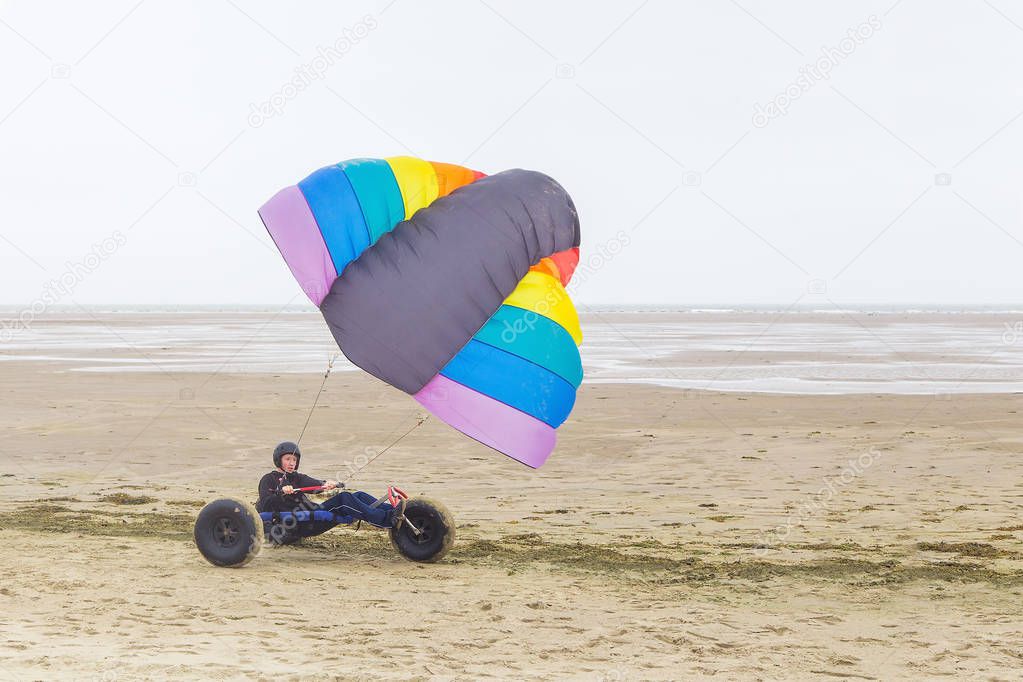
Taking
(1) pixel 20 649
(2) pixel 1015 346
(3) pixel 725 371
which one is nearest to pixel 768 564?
(1) pixel 20 649

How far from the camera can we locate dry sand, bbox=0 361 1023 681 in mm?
6957

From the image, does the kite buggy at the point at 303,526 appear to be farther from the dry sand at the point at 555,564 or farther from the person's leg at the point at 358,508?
the dry sand at the point at 555,564

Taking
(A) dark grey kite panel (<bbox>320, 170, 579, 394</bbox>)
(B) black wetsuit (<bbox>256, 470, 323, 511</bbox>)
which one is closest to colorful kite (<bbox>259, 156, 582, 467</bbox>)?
(A) dark grey kite panel (<bbox>320, 170, 579, 394</bbox>)

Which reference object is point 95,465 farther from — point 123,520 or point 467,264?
point 467,264

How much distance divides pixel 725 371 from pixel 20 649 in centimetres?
2710

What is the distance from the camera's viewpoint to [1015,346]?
48.5m

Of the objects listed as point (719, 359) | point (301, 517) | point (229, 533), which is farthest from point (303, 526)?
point (719, 359)

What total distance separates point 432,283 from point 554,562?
115 inches

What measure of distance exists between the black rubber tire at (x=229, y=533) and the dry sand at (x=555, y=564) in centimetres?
19

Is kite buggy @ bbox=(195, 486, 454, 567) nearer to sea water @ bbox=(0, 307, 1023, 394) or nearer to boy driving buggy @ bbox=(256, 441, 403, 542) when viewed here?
boy driving buggy @ bbox=(256, 441, 403, 542)

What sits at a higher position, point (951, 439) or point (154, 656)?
point (951, 439)

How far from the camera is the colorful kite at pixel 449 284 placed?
8812mm

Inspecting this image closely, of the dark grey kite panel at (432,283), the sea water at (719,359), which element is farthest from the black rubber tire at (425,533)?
the sea water at (719,359)

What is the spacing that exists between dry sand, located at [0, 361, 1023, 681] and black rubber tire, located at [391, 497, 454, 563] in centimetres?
21
